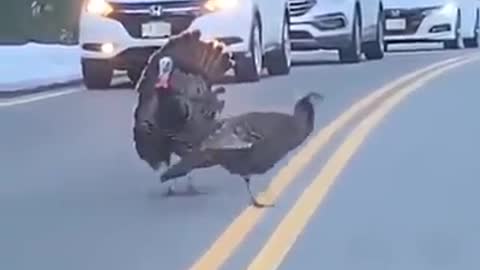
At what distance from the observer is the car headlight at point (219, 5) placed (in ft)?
61.3

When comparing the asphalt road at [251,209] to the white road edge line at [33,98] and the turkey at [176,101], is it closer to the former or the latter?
the turkey at [176,101]

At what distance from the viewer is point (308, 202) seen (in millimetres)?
9305

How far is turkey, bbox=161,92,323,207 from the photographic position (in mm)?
8859

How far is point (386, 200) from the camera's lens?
9.52 m

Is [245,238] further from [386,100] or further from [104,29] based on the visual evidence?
[104,29]

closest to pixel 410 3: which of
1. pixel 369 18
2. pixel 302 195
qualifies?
pixel 369 18

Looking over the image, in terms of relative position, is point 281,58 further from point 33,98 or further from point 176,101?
point 176,101

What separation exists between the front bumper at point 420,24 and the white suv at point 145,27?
10326 millimetres

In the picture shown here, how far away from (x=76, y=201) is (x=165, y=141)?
837 mm

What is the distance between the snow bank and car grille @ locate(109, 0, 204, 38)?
1.53m

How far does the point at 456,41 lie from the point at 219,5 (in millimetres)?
13103

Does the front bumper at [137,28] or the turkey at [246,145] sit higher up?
the turkey at [246,145]

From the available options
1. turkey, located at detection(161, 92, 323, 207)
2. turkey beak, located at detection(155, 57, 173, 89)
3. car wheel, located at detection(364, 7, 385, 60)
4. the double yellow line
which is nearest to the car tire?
car wheel, located at detection(364, 7, 385, 60)

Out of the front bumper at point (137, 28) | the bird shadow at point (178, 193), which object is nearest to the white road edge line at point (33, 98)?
the front bumper at point (137, 28)
